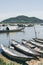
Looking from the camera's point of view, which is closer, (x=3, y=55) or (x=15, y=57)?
(x=15, y=57)

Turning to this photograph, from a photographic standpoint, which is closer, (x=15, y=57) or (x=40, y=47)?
(x=15, y=57)

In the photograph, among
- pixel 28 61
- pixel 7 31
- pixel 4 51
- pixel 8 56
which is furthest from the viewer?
pixel 7 31

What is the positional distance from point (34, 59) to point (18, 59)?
7.46 ft

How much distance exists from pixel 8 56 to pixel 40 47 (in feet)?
21.6

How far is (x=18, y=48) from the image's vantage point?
37.4 meters

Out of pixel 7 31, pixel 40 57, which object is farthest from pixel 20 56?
pixel 7 31

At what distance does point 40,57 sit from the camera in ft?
102

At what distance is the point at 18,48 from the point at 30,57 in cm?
822

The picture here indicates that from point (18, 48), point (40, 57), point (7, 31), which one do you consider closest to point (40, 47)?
point (18, 48)

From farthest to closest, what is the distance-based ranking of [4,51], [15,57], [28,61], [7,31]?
1. [7,31]
2. [4,51]
3. [15,57]
4. [28,61]

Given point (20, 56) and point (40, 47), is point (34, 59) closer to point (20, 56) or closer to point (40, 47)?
point (20, 56)

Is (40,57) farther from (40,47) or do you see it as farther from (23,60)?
(40,47)

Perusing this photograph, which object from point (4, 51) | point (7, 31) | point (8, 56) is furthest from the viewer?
point (7, 31)

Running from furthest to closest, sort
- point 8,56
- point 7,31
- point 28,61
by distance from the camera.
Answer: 1. point 7,31
2. point 8,56
3. point 28,61
